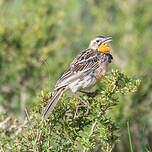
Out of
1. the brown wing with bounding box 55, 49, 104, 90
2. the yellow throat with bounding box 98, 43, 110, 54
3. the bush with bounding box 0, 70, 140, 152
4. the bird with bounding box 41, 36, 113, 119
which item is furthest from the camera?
the yellow throat with bounding box 98, 43, 110, 54

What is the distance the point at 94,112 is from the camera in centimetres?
356

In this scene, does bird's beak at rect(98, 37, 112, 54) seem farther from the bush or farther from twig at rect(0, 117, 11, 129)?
twig at rect(0, 117, 11, 129)

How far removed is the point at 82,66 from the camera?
530 cm

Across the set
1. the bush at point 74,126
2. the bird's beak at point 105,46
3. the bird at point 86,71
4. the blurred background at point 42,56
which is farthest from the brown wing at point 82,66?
the blurred background at point 42,56

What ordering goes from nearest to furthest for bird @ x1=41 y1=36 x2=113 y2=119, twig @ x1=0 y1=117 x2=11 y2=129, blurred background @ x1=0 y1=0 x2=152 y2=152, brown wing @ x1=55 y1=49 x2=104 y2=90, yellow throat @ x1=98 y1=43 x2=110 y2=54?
twig @ x1=0 y1=117 x2=11 y2=129, bird @ x1=41 y1=36 x2=113 y2=119, brown wing @ x1=55 y1=49 x2=104 y2=90, yellow throat @ x1=98 y1=43 x2=110 y2=54, blurred background @ x1=0 y1=0 x2=152 y2=152

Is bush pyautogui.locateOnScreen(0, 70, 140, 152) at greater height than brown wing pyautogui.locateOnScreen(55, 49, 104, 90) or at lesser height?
lesser

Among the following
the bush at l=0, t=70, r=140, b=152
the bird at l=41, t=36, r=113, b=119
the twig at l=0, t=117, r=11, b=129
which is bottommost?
the bush at l=0, t=70, r=140, b=152

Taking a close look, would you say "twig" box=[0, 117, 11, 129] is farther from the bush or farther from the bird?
the bird

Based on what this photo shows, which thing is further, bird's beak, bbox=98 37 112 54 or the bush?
bird's beak, bbox=98 37 112 54

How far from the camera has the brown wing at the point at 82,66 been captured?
5065mm

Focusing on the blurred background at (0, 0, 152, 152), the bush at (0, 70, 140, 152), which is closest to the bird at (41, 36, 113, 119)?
the bush at (0, 70, 140, 152)

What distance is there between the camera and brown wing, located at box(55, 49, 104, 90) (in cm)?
506

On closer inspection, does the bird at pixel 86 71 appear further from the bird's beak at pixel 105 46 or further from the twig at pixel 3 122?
the twig at pixel 3 122

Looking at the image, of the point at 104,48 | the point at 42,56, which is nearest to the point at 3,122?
the point at 104,48
